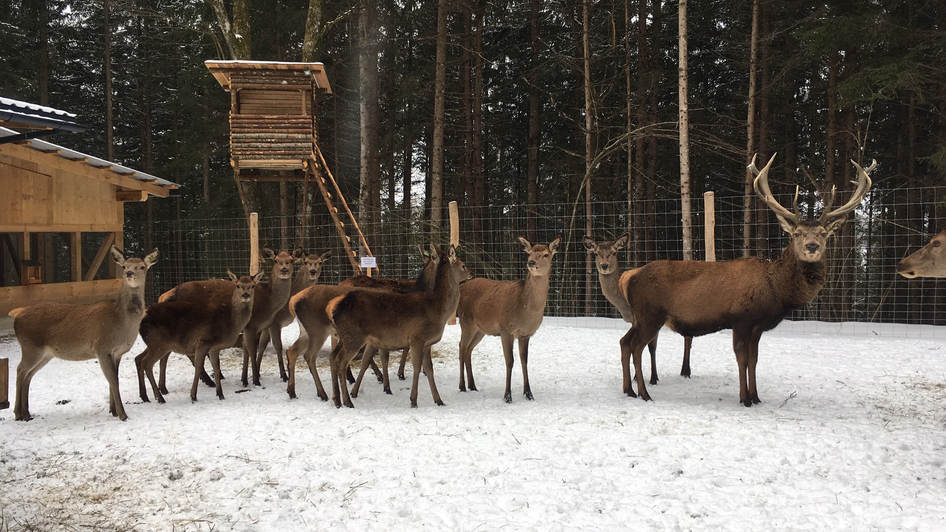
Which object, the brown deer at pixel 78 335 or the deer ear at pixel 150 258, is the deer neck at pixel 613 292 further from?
the brown deer at pixel 78 335

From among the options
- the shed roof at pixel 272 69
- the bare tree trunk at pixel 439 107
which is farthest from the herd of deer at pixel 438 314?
the bare tree trunk at pixel 439 107

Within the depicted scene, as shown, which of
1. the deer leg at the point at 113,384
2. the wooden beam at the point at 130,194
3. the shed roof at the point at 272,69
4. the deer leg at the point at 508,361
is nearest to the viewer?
the deer leg at the point at 113,384

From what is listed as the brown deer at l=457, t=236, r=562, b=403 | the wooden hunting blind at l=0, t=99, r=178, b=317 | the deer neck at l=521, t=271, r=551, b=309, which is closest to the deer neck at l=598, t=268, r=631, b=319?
the brown deer at l=457, t=236, r=562, b=403

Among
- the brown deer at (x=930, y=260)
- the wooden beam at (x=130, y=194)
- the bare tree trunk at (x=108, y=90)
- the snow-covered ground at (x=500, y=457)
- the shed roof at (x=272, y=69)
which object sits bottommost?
the snow-covered ground at (x=500, y=457)

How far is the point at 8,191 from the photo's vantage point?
10883mm

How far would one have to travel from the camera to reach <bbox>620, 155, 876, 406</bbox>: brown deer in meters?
6.30

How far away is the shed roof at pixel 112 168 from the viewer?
10688mm

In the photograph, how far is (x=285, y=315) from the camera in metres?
8.23

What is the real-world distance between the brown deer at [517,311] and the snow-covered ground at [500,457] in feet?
1.39

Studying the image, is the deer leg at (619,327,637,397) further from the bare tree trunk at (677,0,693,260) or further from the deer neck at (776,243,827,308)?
the bare tree trunk at (677,0,693,260)

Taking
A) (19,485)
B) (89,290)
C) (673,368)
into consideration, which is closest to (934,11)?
(673,368)

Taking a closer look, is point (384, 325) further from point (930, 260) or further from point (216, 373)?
point (930, 260)

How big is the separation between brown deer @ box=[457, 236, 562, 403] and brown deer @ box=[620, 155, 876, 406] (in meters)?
1.08

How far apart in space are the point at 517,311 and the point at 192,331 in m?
3.69
